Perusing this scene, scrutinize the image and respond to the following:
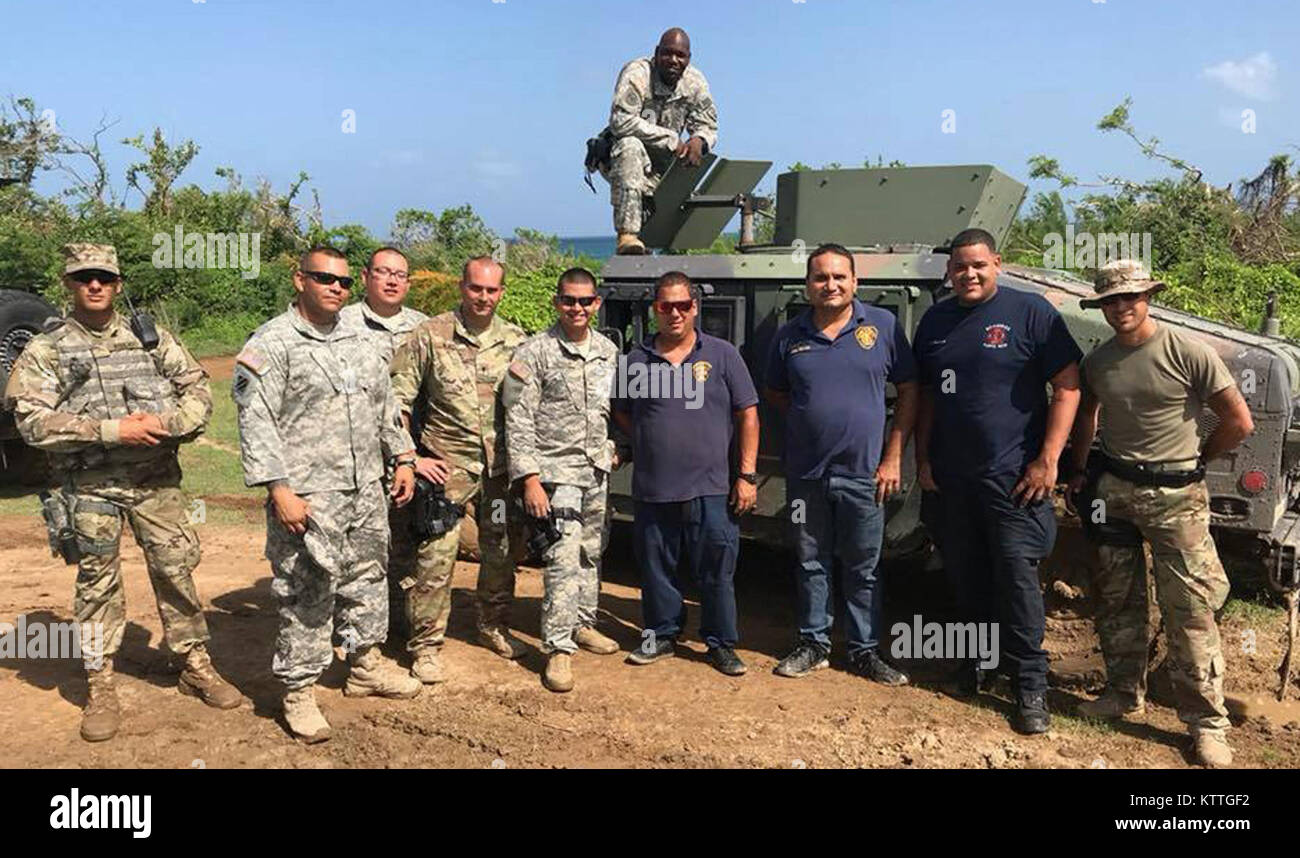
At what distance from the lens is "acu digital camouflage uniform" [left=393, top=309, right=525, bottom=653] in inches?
189

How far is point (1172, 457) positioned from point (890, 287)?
66.8 inches

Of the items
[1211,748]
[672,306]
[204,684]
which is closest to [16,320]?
[204,684]

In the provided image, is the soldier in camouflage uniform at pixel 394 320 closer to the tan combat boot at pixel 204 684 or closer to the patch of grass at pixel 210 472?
the tan combat boot at pixel 204 684

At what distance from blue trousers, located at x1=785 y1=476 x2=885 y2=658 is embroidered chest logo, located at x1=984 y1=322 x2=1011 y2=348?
2.66ft

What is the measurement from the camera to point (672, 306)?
4.62 metres

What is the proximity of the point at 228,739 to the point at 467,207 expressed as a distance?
20.3 m

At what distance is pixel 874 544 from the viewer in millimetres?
4660

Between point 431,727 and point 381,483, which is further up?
point 381,483

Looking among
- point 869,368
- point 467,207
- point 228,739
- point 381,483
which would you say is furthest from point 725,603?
point 467,207

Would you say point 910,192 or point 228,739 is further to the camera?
point 910,192

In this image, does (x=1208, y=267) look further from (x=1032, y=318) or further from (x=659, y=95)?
(x=1032, y=318)

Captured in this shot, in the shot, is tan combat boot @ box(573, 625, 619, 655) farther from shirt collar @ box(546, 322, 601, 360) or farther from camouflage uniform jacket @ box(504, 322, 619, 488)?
shirt collar @ box(546, 322, 601, 360)

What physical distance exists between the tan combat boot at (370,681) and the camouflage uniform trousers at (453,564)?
0.28 m

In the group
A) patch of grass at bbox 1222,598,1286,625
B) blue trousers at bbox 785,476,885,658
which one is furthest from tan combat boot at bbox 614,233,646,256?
patch of grass at bbox 1222,598,1286,625
